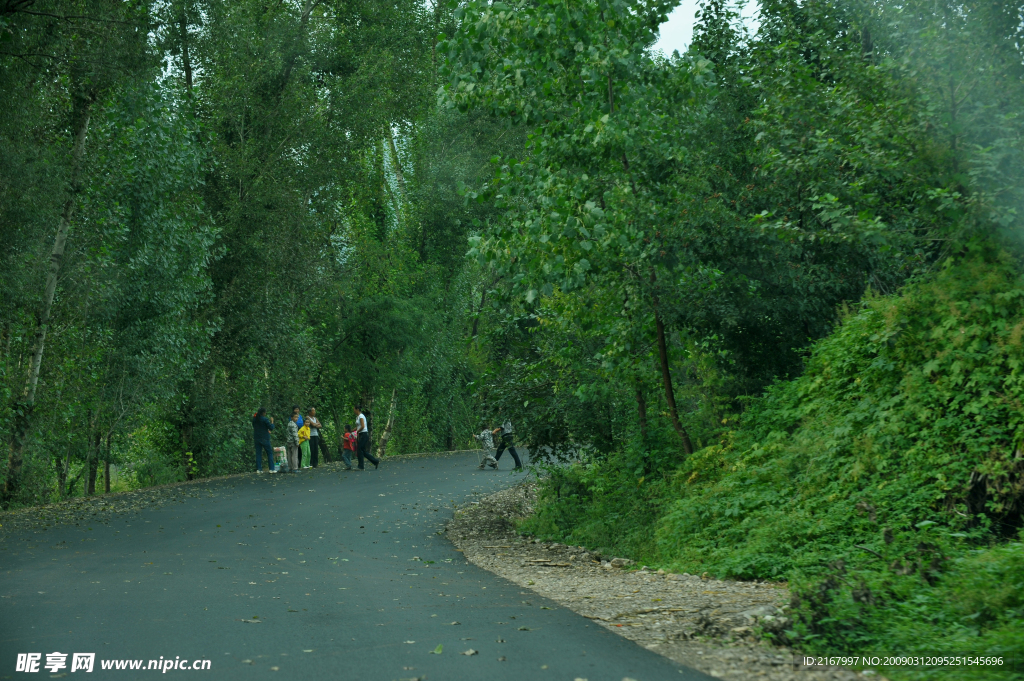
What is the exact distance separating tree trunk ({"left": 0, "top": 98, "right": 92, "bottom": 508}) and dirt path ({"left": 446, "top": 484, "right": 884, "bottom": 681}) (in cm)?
1185

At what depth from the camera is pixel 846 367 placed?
11984mm

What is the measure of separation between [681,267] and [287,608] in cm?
773

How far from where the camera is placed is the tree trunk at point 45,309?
20219 millimetres

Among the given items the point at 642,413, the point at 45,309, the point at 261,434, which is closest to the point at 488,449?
the point at 261,434

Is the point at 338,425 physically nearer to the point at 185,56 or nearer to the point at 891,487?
the point at 185,56

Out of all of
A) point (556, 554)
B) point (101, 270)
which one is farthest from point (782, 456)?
point (101, 270)

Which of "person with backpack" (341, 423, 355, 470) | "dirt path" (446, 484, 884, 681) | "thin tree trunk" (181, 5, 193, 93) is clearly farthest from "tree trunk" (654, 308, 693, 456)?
"thin tree trunk" (181, 5, 193, 93)

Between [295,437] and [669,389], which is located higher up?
[669,389]

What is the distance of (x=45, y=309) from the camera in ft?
67.4

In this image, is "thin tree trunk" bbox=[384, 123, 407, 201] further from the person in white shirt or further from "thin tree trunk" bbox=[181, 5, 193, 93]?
the person in white shirt

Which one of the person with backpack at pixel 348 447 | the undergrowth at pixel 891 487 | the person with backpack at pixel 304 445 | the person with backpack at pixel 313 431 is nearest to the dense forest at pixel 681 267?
the undergrowth at pixel 891 487

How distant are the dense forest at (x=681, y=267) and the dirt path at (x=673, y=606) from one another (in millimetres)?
467

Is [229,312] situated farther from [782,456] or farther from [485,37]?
[782,456]

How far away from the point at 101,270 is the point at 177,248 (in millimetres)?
2628
